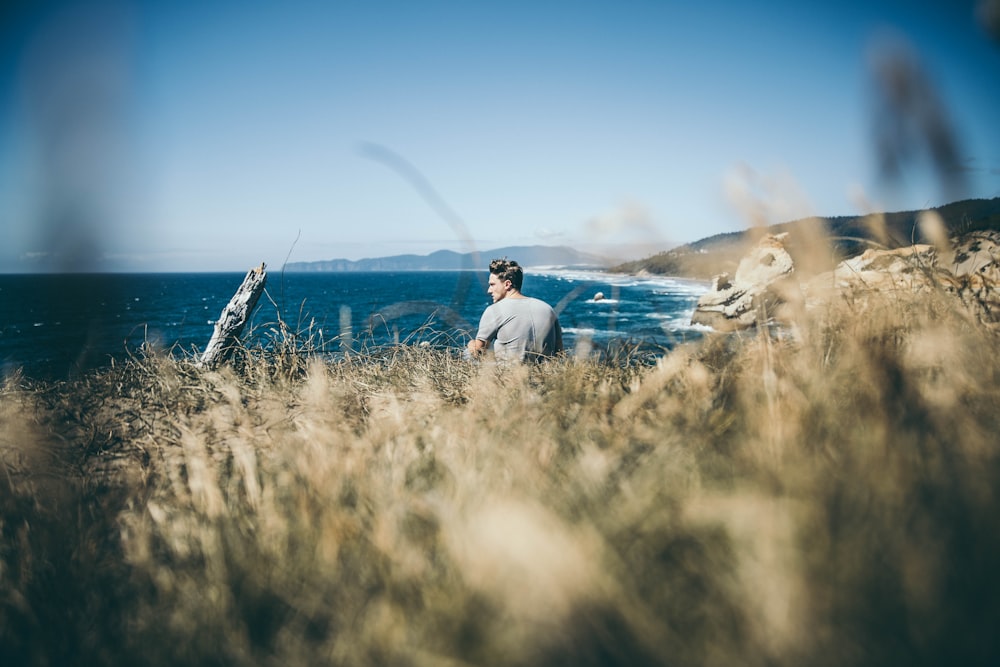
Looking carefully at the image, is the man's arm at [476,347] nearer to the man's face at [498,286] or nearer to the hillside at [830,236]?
the man's face at [498,286]

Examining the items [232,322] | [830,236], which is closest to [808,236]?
[830,236]

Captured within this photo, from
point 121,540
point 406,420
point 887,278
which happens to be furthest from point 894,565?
point 887,278

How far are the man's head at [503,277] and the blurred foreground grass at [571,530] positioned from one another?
3.33 meters

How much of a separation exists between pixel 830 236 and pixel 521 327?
112 inches

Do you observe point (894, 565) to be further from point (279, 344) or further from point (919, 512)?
point (279, 344)

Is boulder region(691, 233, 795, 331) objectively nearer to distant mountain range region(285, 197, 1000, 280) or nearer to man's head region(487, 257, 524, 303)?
distant mountain range region(285, 197, 1000, 280)

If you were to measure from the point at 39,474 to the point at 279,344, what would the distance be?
2.07m

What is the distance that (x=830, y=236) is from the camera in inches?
98.0

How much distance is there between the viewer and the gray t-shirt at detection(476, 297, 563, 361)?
4.79 m

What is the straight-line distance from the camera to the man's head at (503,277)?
5504 millimetres

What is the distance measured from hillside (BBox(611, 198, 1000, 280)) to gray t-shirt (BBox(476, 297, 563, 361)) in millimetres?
1454

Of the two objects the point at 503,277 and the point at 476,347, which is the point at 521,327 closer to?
the point at 476,347

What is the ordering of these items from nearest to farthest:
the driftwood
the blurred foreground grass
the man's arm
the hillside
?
the blurred foreground grass < the hillside < the man's arm < the driftwood

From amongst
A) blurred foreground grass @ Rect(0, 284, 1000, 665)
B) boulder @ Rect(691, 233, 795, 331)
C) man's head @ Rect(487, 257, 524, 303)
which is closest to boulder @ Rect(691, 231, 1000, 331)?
boulder @ Rect(691, 233, 795, 331)
